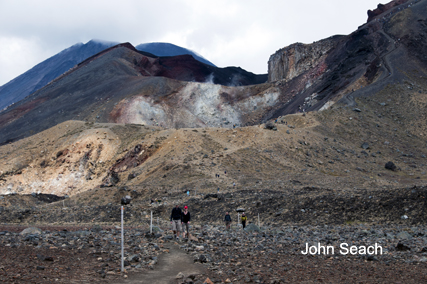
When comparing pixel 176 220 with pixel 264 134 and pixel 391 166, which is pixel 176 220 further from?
pixel 391 166

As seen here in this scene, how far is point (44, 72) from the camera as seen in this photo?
16812 cm

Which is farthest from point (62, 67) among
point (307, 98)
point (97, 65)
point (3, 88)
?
point (307, 98)

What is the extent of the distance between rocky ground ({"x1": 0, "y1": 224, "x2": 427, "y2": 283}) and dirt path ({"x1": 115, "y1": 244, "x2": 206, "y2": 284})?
0.40ft

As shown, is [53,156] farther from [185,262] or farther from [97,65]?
[97,65]

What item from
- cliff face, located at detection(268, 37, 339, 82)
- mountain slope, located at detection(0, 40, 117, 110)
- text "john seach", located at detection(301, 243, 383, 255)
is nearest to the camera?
text "john seach", located at detection(301, 243, 383, 255)

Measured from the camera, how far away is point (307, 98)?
74125 mm

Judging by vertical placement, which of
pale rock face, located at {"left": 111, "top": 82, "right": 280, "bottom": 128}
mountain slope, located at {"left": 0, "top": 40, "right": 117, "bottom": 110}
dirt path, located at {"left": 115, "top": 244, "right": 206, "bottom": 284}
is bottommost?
dirt path, located at {"left": 115, "top": 244, "right": 206, "bottom": 284}

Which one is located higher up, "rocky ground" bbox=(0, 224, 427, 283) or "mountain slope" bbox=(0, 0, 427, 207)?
"mountain slope" bbox=(0, 0, 427, 207)

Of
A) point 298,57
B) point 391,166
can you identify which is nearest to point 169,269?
point 391,166

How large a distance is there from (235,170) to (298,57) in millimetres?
66066

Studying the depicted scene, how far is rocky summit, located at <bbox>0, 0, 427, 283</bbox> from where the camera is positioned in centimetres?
1034

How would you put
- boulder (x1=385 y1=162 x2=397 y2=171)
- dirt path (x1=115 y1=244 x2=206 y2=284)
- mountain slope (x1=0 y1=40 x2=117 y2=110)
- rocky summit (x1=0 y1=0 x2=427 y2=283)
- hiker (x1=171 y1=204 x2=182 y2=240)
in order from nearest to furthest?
dirt path (x1=115 y1=244 x2=206 y2=284)
rocky summit (x1=0 y1=0 x2=427 y2=283)
hiker (x1=171 y1=204 x2=182 y2=240)
boulder (x1=385 y1=162 x2=397 y2=171)
mountain slope (x1=0 y1=40 x2=117 y2=110)

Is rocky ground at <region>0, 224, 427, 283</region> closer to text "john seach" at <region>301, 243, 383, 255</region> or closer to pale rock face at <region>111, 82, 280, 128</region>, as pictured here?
text "john seach" at <region>301, 243, 383, 255</region>

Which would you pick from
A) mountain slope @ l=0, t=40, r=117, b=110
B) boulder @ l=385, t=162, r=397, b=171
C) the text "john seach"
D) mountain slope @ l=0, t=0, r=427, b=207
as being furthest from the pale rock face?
mountain slope @ l=0, t=40, r=117, b=110
